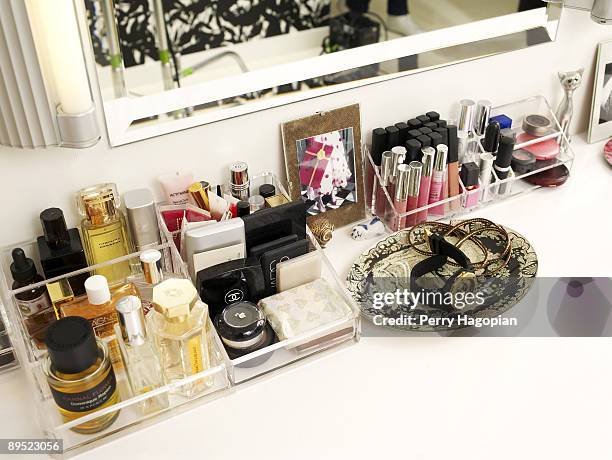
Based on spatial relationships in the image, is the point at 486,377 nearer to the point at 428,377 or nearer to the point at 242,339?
the point at 428,377

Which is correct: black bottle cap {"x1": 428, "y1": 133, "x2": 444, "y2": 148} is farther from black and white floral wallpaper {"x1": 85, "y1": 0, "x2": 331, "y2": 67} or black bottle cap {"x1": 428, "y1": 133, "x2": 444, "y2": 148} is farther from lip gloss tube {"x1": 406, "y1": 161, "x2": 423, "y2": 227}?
black and white floral wallpaper {"x1": 85, "y1": 0, "x2": 331, "y2": 67}

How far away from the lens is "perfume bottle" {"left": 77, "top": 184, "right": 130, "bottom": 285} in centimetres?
95

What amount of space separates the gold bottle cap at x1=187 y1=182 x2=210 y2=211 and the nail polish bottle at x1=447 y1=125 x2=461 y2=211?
438mm

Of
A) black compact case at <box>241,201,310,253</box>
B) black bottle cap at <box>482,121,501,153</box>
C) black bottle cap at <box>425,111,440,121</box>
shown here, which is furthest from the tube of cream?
black bottle cap at <box>482,121,501,153</box>

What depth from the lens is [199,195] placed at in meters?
1.02

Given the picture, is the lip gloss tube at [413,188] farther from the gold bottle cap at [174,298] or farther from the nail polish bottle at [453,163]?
the gold bottle cap at [174,298]

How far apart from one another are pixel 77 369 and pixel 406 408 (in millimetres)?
436

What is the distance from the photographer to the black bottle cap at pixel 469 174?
3.91ft

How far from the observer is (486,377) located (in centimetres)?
95

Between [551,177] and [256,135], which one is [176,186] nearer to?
[256,135]

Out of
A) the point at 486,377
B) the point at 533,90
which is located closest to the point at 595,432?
the point at 486,377

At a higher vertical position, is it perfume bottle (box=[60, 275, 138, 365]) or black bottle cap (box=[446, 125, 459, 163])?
black bottle cap (box=[446, 125, 459, 163])

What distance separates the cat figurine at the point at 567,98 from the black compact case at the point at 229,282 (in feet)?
2.49

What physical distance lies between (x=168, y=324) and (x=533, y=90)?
91 cm
